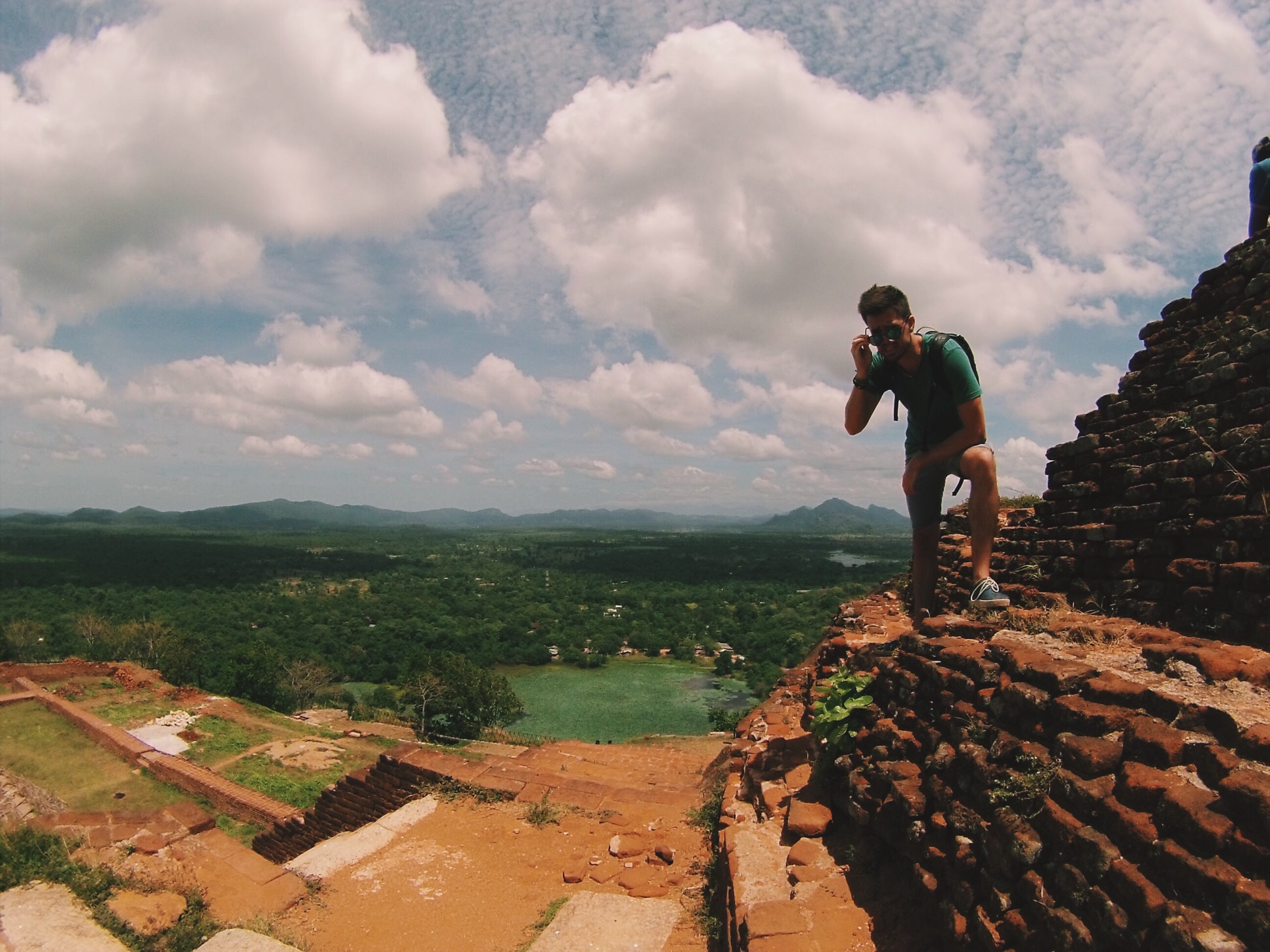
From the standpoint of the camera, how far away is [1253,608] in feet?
9.61

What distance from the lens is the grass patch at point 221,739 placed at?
18359 mm

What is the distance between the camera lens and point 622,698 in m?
46.4

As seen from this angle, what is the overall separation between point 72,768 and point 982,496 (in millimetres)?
21992

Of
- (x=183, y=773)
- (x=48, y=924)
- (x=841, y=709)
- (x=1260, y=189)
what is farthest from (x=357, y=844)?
(x=183, y=773)

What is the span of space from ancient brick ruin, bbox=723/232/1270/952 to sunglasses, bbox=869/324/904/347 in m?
1.62

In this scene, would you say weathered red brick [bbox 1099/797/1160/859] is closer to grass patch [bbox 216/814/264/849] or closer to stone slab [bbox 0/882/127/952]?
stone slab [bbox 0/882/127/952]

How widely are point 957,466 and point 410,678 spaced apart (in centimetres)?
3355

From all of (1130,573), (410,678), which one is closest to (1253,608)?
(1130,573)

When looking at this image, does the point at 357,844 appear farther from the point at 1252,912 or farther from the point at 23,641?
the point at 23,641

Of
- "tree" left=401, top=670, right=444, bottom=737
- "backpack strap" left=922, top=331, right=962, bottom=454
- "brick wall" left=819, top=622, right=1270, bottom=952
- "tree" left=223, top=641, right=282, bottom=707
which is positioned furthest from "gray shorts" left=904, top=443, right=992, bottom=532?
"tree" left=223, top=641, right=282, bottom=707

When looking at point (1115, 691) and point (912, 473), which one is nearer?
point (1115, 691)

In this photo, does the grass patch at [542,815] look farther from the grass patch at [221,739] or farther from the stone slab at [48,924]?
the grass patch at [221,739]

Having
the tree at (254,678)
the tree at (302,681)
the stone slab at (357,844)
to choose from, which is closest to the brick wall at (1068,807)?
the stone slab at (357,844)

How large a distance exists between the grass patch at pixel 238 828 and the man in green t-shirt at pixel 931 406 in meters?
15.2
